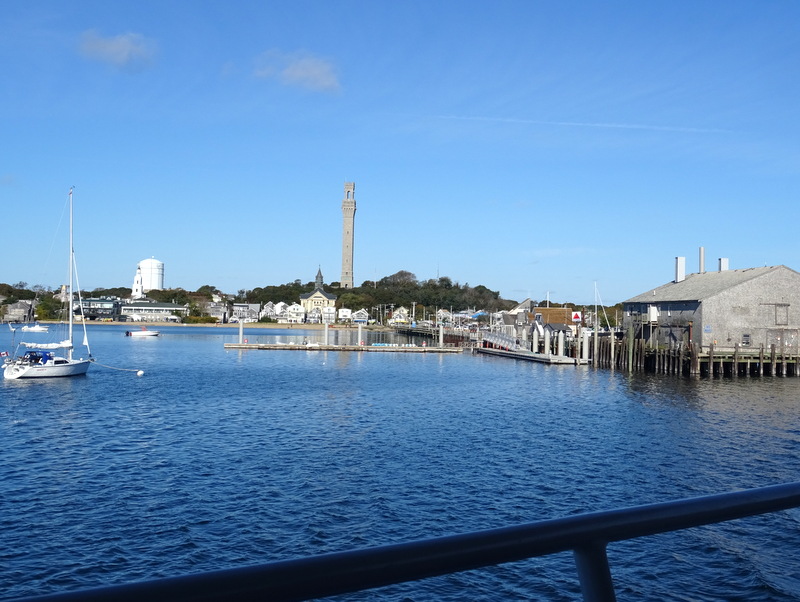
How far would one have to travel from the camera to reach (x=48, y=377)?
170 feet

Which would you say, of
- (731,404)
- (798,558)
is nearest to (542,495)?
(798,558)

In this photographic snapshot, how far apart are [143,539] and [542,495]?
1045 centimetres

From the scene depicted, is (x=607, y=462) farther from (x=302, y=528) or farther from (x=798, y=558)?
(x=302, y=528)

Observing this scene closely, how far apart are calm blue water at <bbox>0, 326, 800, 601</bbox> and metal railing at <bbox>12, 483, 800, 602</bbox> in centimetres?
1179

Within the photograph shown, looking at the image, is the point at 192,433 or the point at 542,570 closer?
the point at 542,570

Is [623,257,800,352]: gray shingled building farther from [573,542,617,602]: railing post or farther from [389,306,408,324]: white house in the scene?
[389,306,408,324]: white house

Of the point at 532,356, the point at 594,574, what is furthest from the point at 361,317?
the point at 594,574

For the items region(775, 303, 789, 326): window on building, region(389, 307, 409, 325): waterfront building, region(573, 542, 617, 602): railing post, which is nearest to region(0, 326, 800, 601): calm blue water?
region(573, 542, 617, 602): railing post

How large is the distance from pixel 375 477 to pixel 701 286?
54623 mm

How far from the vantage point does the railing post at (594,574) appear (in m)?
1.85

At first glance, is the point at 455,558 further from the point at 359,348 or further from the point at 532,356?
the point at 359,348

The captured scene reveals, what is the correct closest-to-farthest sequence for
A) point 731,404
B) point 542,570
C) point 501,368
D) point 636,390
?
1. point 542,570
2. point 731,404
3. point 636,390
4. point 501,368

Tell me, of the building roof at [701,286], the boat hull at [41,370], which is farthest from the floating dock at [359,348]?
the boat hull at [41,370]

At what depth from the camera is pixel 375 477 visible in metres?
22.5
